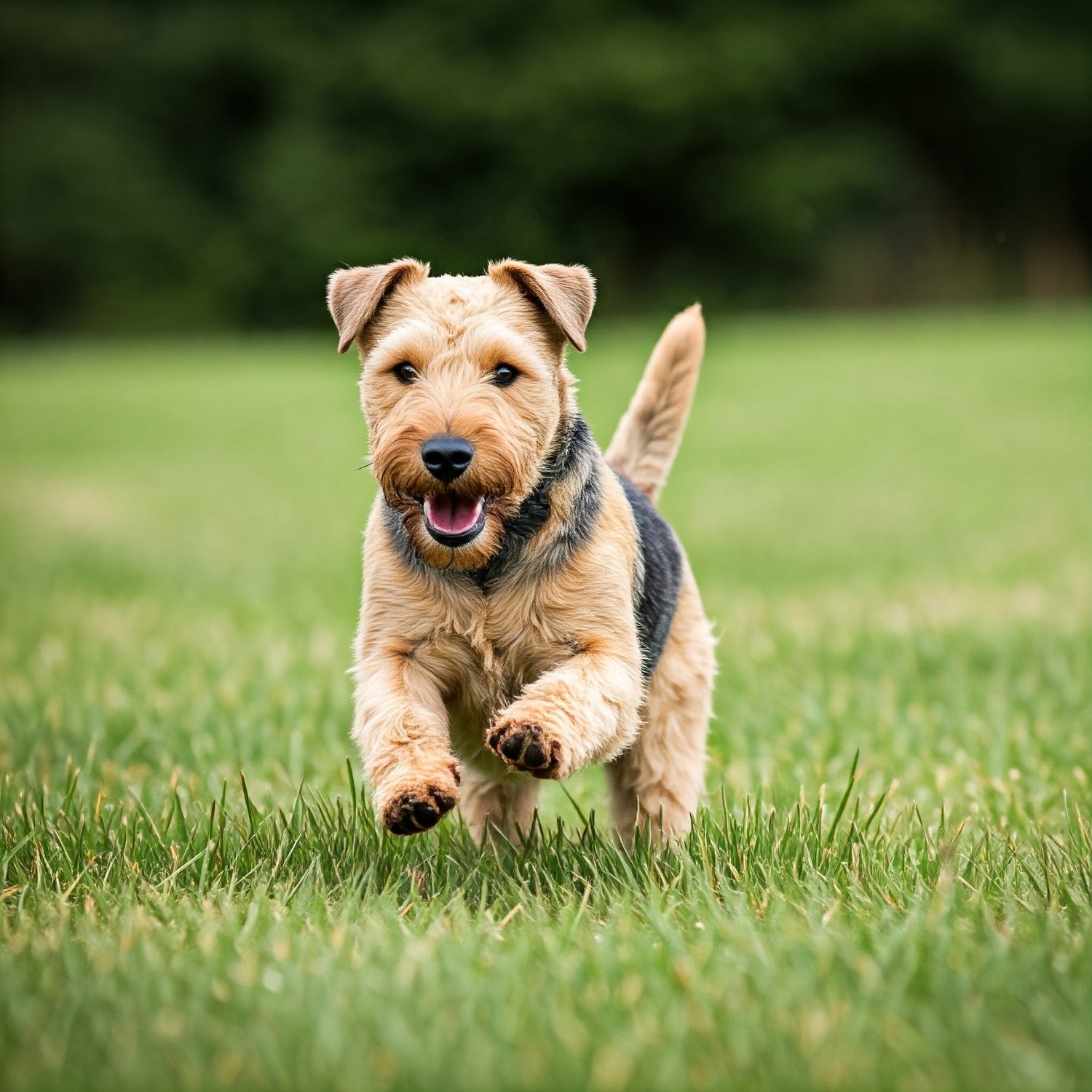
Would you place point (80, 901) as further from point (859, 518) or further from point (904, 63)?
point (904, 63)

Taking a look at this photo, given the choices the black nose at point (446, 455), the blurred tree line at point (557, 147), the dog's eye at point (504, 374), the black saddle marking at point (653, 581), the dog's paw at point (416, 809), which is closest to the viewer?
the dog's paw at point (416, 809)

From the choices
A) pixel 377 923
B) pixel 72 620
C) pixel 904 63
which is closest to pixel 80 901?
pixel 377 923

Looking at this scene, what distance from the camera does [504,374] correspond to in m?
2.73

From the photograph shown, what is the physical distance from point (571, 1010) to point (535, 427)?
1.19m

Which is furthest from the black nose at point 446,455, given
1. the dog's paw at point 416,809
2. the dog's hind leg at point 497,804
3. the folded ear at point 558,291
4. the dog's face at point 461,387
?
the dog's hind leg at point 497,804

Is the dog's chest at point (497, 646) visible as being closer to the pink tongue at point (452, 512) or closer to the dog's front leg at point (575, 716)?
the dog's front leg at point (575, 716)

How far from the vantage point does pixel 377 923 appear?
2.45 meters

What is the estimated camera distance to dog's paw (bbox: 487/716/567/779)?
2.43 metres

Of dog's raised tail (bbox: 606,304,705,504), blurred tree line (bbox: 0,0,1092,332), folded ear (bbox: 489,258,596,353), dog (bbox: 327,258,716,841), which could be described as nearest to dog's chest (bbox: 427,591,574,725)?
dog (bbox: 327,258,716,841)

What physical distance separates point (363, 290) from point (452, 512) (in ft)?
1.97

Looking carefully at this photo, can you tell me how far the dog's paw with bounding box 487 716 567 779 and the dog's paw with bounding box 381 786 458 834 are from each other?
0.13m

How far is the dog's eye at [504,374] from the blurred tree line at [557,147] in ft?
91.5

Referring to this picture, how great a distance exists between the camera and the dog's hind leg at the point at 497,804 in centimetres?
329

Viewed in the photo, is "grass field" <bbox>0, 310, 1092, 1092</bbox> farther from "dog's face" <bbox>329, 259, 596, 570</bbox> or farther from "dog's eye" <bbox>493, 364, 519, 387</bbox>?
"dog's eye" <bbox>493, 364, 519, 387</bbox>
